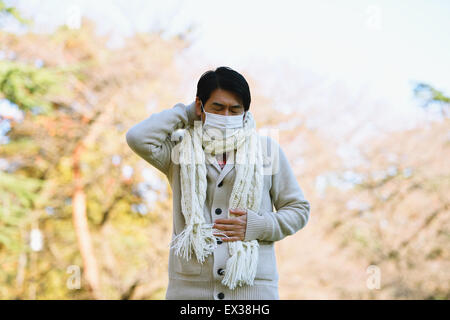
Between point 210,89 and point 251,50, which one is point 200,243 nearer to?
point 210,89

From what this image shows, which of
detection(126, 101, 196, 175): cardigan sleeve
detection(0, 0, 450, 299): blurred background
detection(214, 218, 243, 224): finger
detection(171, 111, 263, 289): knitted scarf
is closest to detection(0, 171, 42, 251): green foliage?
detection(0, 0, 450, 299): blurred background

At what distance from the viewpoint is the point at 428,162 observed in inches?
532

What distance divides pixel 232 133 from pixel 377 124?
1300 centimetres

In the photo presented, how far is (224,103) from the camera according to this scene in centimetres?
217

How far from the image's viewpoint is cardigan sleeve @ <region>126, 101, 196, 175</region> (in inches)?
86.0

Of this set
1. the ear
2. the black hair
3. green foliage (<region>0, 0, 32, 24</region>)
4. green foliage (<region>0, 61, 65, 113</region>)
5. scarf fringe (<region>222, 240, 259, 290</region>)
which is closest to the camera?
scarf fringe (<region>222, 240, 259, 290</region>)

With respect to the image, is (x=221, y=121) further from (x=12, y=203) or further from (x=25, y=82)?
(x=12, y=203)

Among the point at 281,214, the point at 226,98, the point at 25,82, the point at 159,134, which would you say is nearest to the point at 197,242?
the point at 281,214

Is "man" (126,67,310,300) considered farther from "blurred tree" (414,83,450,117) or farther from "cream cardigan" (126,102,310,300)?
"blurred tree" (414,83,450,117)

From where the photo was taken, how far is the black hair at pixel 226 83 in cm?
214

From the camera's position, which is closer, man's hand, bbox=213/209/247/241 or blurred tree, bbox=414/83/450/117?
man's hand, bbox=213/209/247/241

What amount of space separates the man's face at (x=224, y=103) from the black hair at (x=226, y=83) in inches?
0.7

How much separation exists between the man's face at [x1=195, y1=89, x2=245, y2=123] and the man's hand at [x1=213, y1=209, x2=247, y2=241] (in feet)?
1.41

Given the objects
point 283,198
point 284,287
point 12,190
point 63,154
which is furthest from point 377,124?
point 283,198
